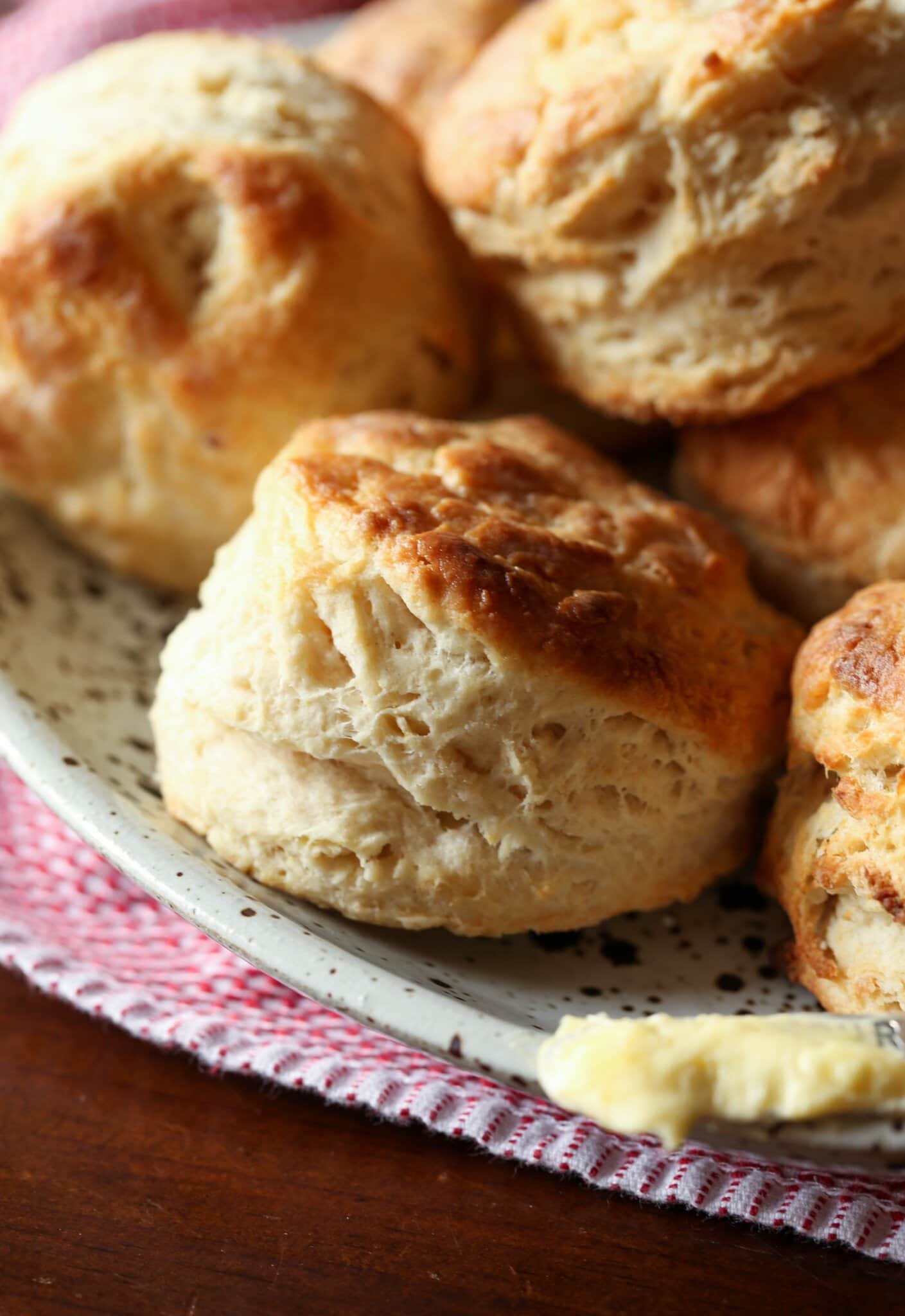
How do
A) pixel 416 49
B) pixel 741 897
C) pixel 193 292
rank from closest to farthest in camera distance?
pixel 741 897
pixel 193 292
pixel 416 49

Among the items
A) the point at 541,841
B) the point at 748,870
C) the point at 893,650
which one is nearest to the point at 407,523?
the point at 541,841

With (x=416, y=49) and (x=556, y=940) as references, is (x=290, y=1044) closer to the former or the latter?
(x=556, y=940)

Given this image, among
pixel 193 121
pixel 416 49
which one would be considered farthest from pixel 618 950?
pixel 416 49

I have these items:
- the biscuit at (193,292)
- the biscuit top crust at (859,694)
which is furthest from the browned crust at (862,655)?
the biscuit at (193,292)

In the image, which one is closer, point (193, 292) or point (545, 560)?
point (545, 560)

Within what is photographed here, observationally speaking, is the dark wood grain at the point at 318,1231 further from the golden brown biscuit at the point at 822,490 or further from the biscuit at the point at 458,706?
the golden brown biscuit at the point at 822,490

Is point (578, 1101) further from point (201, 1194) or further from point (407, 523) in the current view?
point (407, 523)

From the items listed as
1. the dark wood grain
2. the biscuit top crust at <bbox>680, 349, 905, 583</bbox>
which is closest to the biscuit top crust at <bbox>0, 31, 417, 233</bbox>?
the biscuit top crust at <bbox>680, 349, 905, 583</bbox>

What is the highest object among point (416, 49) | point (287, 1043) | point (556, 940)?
point (416, 49)
